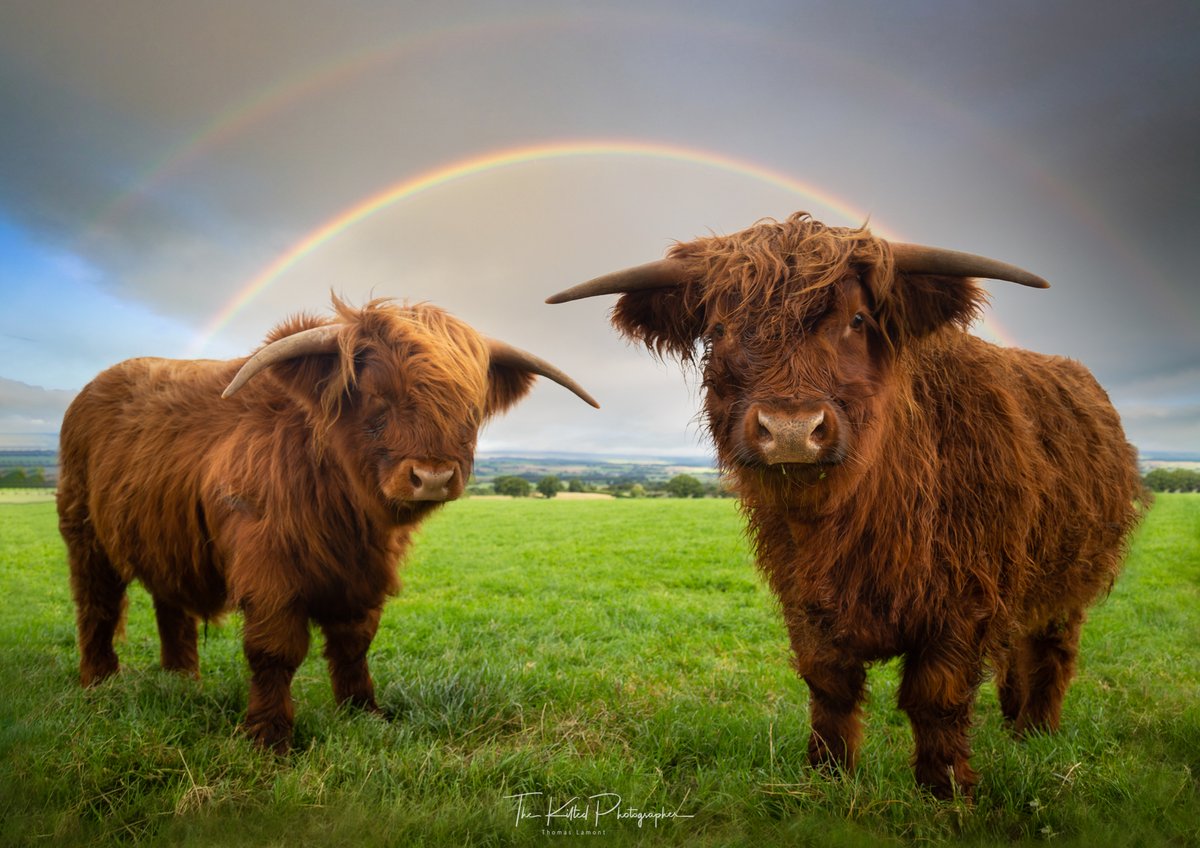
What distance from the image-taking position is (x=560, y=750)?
3449mm

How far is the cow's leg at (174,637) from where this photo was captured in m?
5.26

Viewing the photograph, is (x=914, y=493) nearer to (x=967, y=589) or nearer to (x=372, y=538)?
(x=967, y=589)

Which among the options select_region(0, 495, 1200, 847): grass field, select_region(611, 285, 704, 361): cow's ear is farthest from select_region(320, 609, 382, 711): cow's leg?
select_region(611, 285, 704, 361): cow's ear

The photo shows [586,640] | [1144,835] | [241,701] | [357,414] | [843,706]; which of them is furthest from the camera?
[586,640]

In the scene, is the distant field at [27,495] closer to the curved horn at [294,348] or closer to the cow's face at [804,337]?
the curved horn at [294,348]

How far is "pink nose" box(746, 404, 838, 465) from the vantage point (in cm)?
233

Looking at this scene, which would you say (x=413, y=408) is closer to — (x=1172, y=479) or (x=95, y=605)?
(x=95, y=605)

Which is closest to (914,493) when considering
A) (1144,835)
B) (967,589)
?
(967,589)

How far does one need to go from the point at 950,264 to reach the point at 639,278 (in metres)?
1.36

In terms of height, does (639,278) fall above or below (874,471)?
above

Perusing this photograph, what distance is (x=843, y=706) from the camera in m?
3.22

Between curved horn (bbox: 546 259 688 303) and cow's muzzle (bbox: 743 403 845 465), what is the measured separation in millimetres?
990

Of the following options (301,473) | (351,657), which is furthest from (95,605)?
(301,473)

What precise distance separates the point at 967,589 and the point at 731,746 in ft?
5.34
